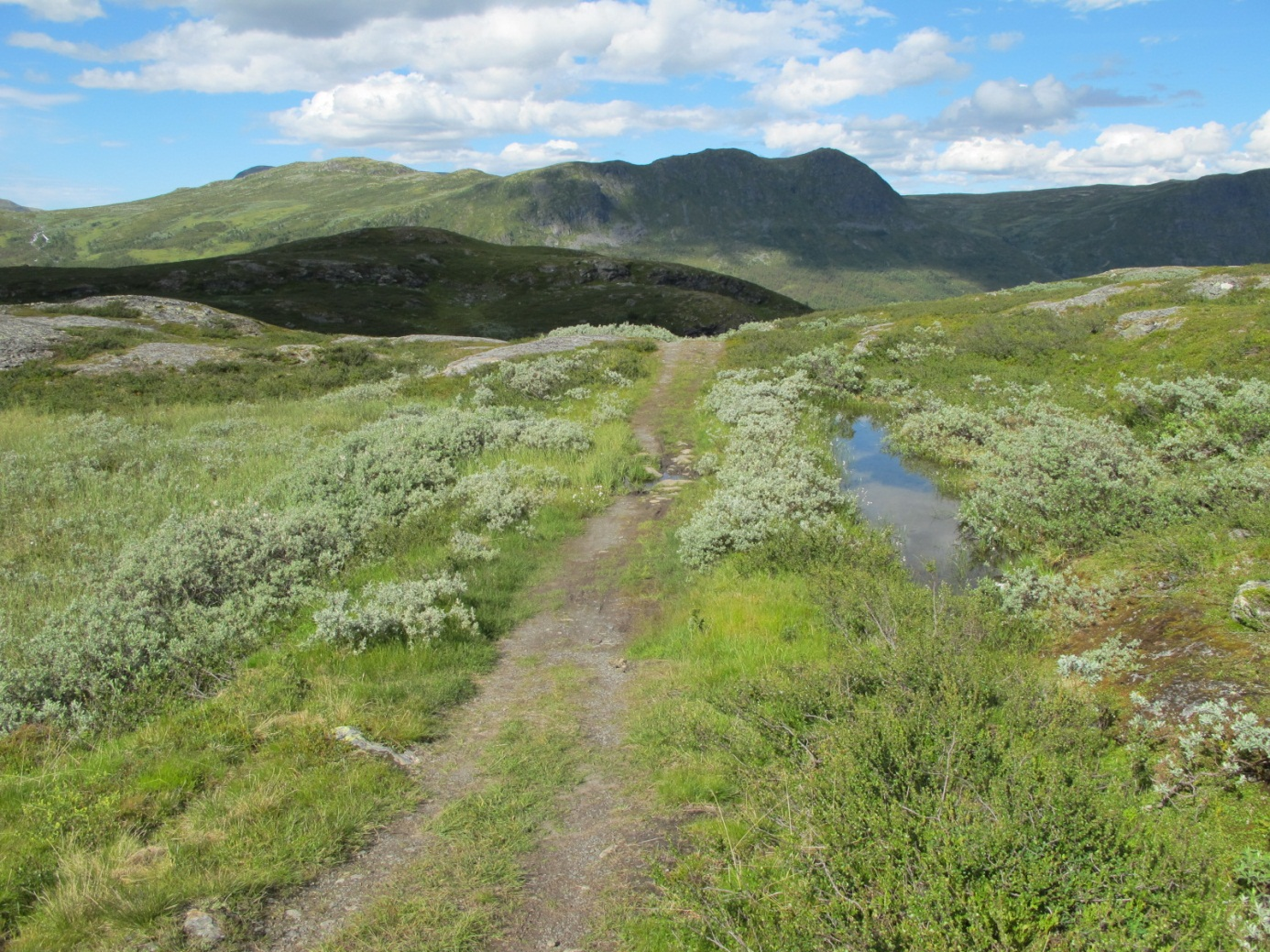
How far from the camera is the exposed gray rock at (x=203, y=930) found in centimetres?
468

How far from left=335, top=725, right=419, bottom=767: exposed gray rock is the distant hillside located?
7730cm

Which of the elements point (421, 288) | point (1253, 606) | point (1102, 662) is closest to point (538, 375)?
point (1102, 662)

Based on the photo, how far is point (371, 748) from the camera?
6.97 metres

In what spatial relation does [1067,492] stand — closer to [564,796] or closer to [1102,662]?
[1102,662]

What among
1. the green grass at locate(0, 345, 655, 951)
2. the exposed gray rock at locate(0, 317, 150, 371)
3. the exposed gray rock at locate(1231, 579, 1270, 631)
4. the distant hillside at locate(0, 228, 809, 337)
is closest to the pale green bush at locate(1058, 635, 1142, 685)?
the exposed gray rock at locate(1231, 579, 1270, 631)

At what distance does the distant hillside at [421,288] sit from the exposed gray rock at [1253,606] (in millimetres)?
79536

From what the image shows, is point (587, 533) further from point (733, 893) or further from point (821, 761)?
point (733, 893)

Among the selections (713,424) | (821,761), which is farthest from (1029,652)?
(713,424)

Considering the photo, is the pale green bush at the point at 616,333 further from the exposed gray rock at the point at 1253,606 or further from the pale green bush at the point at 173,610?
the exposed gray rock at the point at 1253,606

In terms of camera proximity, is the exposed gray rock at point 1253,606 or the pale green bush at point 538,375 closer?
the exposed gray rock at point 1253,606

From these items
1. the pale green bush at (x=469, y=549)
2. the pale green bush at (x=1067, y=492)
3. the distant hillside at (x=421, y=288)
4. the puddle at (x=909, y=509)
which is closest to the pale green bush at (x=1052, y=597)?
the puddle at (x=909, y=509)

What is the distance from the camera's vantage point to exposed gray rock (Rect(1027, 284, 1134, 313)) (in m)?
35.7

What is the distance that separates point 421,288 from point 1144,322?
294ft

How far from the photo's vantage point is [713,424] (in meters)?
23.3
